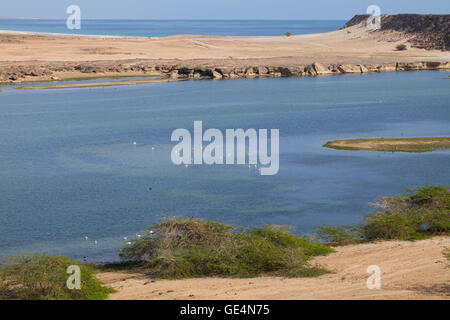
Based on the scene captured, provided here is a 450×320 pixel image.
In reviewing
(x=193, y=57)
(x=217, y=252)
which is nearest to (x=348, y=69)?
(x=193, y=57)

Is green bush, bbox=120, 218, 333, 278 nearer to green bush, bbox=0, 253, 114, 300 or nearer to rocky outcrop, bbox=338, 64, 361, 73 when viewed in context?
green bush, bbox=0, 253, 114, 300

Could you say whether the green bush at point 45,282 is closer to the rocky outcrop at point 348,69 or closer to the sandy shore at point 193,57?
the sandy shore at point 193,57

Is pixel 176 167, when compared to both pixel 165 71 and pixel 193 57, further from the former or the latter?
pixel 193 57

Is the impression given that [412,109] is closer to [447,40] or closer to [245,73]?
[245,73]

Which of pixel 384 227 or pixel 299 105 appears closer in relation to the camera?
pixel 384 227

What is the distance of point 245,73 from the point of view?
298 feet

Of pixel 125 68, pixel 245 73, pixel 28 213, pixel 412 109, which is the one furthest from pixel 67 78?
pixel 28 213

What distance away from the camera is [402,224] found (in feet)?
81.6

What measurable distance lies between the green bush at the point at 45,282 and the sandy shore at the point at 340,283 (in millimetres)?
701

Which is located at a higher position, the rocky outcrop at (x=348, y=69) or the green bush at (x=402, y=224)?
the rocky outcrop at (x=348, y=69)

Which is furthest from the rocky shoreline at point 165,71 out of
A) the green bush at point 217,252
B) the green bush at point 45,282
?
the green bush at point 45,282

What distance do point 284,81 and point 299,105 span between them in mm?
22610

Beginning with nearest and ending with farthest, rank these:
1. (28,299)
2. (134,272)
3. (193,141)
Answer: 1. (28,299)
2. (134,272)
3. (193,141)

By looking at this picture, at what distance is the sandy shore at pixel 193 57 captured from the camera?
9088cm
